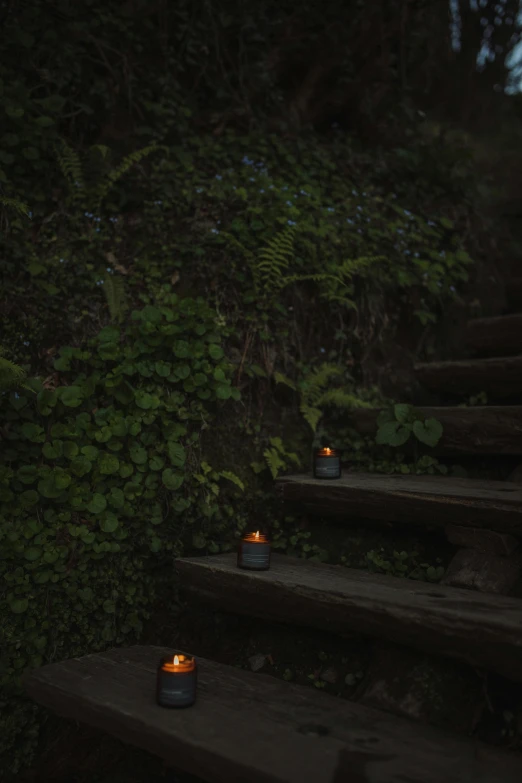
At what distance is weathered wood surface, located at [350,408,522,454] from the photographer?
300 centimetres

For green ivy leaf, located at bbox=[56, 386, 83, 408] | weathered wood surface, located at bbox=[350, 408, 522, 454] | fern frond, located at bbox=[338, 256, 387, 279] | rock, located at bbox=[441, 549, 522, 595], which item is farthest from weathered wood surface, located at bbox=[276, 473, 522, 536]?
fern frond, located at bbox=[338, 256, 387, 279]

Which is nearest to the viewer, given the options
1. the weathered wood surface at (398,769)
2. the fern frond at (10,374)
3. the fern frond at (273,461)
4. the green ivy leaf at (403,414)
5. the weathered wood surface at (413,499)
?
the weathered wood surface at (398,769)

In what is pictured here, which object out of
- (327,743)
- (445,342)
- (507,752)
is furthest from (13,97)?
(507,752)

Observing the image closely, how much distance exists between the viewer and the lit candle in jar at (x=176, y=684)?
1.90 meters

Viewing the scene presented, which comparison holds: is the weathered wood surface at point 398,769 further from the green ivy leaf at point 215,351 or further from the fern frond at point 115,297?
the fern frond at point 115,297

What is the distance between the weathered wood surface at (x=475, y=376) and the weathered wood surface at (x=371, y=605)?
151 cm

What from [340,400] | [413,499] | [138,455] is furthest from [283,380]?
[413,499]

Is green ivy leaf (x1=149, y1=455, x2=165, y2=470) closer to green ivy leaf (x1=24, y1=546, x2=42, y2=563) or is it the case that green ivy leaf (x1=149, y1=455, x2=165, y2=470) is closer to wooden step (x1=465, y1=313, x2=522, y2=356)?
green ivy leaf (x1=24, y1=546, x2=42, y2=563)

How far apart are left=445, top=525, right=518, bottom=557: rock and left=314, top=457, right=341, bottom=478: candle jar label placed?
25.0 inches

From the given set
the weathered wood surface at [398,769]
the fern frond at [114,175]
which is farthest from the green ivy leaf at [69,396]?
the weathered wood surface at [398,769]

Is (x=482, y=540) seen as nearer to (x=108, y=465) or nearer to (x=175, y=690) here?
(x=175, y=690)

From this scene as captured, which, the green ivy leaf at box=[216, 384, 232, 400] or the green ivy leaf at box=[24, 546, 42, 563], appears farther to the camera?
the green ivy leaf at box=[216, 384, 232, 400]

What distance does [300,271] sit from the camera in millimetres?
3762

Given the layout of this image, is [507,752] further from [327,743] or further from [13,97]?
[13,97]
